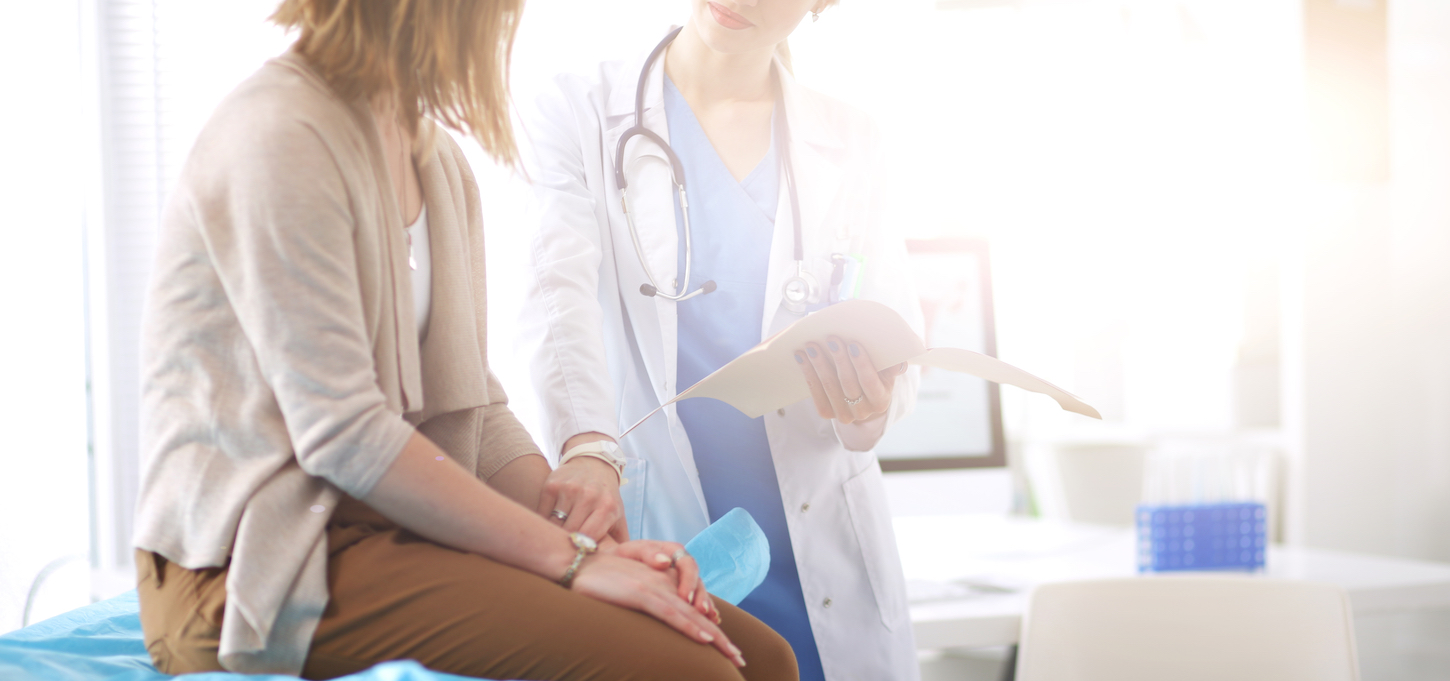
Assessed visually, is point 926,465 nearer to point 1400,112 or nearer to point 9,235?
point 9,235

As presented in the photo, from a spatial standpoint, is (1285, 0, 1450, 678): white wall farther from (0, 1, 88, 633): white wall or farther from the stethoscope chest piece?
(0, 1, 88, 633): white wall

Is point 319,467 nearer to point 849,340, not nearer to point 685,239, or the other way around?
point 849,340

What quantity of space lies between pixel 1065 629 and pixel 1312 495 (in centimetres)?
181

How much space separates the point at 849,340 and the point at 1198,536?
3.72ft

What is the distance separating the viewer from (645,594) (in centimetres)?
66

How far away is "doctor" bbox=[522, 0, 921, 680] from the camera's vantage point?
1201 millimetres

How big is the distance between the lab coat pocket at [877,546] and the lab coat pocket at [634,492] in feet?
0.87

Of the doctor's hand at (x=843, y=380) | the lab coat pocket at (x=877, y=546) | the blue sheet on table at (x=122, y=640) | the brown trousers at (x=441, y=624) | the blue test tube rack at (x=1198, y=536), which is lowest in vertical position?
the blue test tube rack at (x=1198, y=536)

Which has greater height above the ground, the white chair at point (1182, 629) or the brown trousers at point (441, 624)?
the brown trousers at point (441, 624)

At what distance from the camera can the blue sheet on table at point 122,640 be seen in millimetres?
594

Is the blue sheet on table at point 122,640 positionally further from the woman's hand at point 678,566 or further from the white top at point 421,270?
the white top at point 421,270

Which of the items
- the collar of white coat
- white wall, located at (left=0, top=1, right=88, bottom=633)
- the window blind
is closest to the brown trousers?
the collar of white coat

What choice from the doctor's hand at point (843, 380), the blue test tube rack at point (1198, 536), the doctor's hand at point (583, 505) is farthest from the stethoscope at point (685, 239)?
the blue test tube rack at point (1198, 536)

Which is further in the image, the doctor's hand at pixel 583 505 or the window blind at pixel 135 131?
the window blind at pixel 135 131
